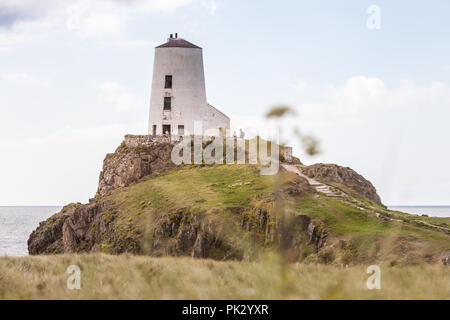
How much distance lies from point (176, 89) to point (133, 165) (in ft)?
32.8

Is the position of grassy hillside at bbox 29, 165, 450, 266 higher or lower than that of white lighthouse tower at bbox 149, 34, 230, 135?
lower

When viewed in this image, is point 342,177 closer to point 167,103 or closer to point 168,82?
point 167,103

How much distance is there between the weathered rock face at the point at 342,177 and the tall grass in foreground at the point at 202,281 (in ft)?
98.5

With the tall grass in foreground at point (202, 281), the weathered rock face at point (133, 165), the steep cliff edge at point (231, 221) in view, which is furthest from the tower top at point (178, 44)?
the tall grass in foreground at point (202, 281)

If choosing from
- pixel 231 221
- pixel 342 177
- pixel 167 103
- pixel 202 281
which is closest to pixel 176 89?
pixel 167 103

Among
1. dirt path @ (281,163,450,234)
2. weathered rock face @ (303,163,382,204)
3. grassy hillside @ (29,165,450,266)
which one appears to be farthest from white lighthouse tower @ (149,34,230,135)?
dirt path @ (281,163,450,234)

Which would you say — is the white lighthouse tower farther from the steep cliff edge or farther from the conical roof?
the steep cliff edge

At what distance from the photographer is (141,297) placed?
12.6 metres

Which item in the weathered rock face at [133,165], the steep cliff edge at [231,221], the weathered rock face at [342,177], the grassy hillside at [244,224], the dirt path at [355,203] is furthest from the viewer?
the weathered rock face at [133,165]

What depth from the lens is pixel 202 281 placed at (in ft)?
46.4

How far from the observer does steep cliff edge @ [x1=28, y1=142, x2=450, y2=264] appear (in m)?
30.8

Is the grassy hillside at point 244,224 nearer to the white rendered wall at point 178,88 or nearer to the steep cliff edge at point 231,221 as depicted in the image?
the steep cliff edge at point 231,221

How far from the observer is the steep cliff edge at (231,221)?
30.8 m

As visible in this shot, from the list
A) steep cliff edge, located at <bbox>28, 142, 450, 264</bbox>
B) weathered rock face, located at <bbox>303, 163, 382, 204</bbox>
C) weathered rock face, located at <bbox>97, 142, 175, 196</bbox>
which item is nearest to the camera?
steep cliff edge, located at <bbox>28, 142, 450, 264</bbox>
